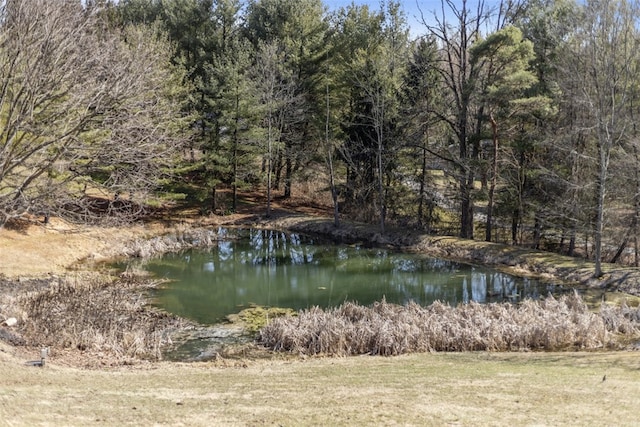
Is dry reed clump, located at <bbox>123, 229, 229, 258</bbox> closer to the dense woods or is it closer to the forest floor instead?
the dense woods

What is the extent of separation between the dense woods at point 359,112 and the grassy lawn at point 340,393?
4.39 m

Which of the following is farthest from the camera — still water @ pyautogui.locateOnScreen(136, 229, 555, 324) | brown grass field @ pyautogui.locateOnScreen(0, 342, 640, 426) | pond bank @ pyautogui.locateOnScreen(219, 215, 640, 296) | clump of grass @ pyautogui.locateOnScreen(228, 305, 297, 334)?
pond bank @ pyautogui.locateOnScreen(219, 215, 640, 296)

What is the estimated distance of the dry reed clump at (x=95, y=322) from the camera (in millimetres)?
11578

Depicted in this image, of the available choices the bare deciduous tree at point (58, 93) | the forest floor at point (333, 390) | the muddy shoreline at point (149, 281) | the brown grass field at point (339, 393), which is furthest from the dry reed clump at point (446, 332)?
the bare deciduous tree at point (58, 93)

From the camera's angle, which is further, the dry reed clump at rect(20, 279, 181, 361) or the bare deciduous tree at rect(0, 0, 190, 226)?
the dry reed clump at rect(20, 279, 181, 361)

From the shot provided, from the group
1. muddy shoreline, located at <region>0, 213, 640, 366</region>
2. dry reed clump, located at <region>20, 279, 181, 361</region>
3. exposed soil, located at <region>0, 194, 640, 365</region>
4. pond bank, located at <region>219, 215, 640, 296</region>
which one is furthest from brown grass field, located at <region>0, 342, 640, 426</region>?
pond bank, located at <region>219, 215, 640, 296</region>

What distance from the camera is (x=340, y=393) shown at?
775 centimetres

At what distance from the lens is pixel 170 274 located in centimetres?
2145

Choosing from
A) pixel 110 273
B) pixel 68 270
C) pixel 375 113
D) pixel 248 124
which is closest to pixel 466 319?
pixel 110 273

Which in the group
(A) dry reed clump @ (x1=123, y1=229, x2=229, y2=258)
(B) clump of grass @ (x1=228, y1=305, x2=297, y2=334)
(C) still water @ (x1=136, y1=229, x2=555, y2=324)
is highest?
(A) dry reed clump @ (x1=123, y1=229, x2=229, y2=258)

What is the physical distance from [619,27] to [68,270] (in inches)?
837

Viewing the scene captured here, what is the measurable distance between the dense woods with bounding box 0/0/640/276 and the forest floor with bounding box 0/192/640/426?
412 cm

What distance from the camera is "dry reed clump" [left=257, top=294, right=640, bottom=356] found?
11.9m

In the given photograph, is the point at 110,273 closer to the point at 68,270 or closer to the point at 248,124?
the point at 68,270
